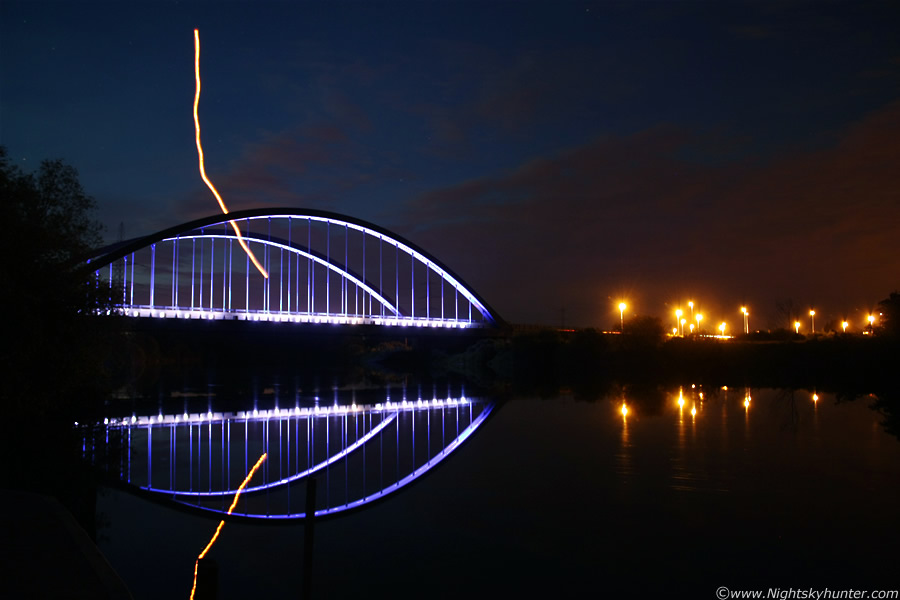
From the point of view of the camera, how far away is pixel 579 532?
11078 mm

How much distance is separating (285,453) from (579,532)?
33.7 feet

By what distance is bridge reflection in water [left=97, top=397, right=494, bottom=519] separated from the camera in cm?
1399

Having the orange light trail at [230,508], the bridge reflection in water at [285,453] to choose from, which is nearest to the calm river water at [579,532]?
the orange light trail at [230,508]

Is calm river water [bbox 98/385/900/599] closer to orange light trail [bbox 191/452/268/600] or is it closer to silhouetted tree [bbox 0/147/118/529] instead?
orange light trail [bbox 191/452/268/600]

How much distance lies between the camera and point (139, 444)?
20375mm

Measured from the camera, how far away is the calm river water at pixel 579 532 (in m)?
8.98

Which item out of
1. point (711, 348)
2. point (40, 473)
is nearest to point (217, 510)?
point (40, 473)

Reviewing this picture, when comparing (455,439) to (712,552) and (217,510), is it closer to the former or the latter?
(217,510)

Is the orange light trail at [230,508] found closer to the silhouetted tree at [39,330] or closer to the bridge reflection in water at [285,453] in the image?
the bridge reflection in water at [285,453]

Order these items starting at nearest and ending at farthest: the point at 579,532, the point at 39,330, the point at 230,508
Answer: the point at 579,532
the point at 230,508
the point at 39,330

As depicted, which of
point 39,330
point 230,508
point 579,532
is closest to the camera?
point 579,532

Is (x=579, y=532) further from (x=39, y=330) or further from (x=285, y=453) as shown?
(x=39, y=330)

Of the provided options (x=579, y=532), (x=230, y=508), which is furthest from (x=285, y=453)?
(x=579, y=532)

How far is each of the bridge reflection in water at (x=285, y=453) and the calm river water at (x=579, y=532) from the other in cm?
86
